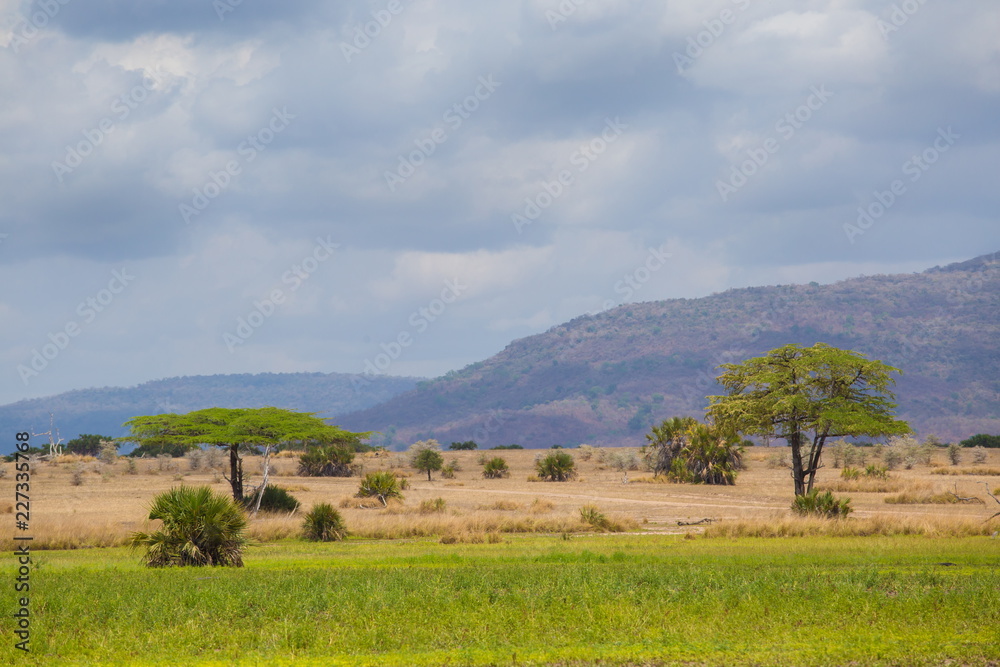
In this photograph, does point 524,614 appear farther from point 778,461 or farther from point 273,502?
point 778,461

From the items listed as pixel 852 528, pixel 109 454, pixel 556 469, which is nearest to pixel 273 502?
pixel 852 528

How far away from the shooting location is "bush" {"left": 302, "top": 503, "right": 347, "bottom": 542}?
94.3 ft

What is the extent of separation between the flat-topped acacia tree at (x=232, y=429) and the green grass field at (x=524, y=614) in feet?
63.3

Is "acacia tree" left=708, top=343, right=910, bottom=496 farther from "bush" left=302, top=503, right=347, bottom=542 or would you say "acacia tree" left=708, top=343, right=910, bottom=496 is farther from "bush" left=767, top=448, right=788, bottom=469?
"bush" left=767, top=448, right=788, bottom=469

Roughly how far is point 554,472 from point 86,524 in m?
43.1

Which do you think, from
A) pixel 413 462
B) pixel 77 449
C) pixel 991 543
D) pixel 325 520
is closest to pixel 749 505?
pixel 991 543

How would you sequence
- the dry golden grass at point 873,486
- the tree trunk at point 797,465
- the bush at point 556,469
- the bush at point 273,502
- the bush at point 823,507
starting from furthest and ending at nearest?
the bush at point 556,469, the dry golden grass at point 873,486, the tree trunk at point 797,465, the bush at point 273,502, the bush at point 823,507

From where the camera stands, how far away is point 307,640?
1302cm

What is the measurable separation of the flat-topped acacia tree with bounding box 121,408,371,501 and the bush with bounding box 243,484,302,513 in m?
1.17

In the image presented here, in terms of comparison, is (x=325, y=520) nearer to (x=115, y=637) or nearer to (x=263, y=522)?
(x=263, y=522)

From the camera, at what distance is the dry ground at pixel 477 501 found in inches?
1201

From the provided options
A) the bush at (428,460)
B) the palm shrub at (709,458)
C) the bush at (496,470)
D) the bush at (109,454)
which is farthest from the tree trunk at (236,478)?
the bush at (109,454)

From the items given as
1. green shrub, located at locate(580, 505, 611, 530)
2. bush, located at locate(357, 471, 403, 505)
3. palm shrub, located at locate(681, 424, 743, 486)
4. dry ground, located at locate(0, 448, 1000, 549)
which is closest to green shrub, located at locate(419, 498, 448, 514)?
dry ground, located at locate(0, 448, 1000, 549)

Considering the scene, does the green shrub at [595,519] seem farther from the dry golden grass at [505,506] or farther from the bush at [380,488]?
the bush at [380,488]
